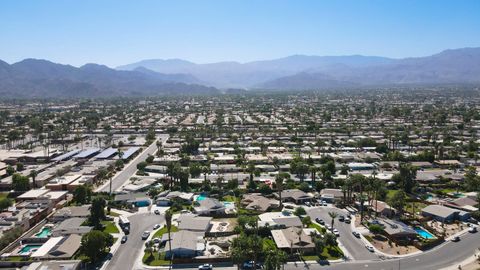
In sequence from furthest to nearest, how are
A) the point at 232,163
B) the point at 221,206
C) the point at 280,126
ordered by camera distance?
1. the point at 280,126
2. the point at 232,163
3. the point at 221,206

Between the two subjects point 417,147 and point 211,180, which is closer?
point 211,180

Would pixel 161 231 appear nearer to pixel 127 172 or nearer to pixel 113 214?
pixel 113 214

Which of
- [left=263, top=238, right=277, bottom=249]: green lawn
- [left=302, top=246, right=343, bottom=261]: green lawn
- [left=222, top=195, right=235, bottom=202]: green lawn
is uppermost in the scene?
[left=222, top=195, right=235, bottom=202]: green lawn

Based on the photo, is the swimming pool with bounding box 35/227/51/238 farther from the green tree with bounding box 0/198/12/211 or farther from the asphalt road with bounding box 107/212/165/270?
the asphalt road with bounding box 107/212/165/270

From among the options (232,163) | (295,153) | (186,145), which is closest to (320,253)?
(232,163)

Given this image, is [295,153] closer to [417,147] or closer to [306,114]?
[417,147]

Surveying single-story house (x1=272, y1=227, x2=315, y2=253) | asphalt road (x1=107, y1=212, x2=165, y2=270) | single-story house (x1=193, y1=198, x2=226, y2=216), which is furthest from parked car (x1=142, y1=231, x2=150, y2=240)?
single-story house (x1=272, y1=227, x2=315, y2=253)

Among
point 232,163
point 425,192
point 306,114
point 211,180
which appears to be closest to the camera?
point 425,192
